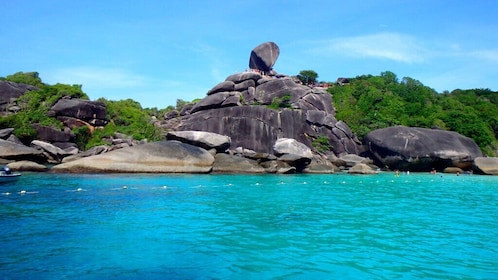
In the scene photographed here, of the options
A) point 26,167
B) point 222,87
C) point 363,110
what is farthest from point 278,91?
point 26,167

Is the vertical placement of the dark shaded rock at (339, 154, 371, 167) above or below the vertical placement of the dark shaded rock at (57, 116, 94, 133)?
below

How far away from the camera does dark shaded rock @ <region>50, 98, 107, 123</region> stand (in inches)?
1452

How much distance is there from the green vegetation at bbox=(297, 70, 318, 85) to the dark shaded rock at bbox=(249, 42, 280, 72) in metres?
4.44

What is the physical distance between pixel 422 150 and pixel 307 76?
23646 millimetres

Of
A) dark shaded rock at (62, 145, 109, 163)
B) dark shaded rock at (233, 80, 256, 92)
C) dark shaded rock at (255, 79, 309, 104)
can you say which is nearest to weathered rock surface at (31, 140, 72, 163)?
dark shaded rock at (62, 145, 109, 163)

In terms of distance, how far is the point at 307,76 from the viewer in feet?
178

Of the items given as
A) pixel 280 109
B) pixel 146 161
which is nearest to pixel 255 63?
pixel 280 109

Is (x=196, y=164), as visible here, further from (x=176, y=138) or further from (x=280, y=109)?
(x=280, y=109)

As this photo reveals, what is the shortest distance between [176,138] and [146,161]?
573 cm

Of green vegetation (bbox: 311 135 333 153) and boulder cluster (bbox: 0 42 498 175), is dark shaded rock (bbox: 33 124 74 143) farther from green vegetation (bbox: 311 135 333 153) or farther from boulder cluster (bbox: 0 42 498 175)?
green vegetation (bbox: 311 135 333 153)

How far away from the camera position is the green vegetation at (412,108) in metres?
42.8

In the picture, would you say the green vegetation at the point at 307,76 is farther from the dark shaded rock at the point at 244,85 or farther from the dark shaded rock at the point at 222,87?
the dark shaded rock at the point at 222,87

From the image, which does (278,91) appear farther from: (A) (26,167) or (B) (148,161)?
(A) (26,167)

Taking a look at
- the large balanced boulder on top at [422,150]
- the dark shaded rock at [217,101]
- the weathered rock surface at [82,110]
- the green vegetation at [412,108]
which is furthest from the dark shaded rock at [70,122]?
the large balanced boulder on top at [422,150]
